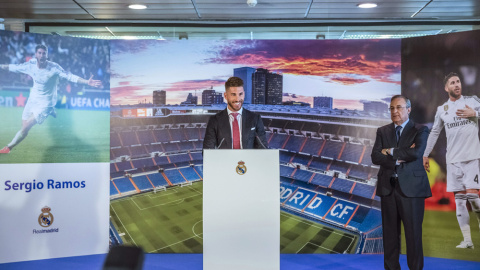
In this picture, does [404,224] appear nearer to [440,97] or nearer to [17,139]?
[440,97]

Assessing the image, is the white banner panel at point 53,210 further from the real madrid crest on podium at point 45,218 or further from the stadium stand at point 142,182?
the stadium stand at point 142,182

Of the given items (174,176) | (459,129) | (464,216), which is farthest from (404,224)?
(174,176)

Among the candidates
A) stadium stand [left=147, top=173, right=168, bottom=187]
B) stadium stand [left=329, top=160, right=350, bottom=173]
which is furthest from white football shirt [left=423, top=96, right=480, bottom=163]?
stadium stand [left=147, top=173, right=168, bottom=187]

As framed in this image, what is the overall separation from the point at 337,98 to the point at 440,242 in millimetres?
2076

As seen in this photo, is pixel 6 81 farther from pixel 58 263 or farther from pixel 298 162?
pixel 298 162

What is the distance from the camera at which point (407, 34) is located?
5.92 m

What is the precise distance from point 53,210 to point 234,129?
232cm

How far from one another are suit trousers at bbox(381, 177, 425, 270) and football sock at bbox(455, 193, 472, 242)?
920mm

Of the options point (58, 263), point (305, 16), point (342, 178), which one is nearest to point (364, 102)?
point (342, 178)

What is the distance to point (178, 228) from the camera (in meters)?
5.12

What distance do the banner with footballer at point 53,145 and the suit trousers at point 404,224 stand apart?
10.5 feet

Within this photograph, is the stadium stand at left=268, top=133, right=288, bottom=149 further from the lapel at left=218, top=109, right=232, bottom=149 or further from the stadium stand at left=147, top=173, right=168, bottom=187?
the stadium stand at left=147, top=173, right=168, bottom=187

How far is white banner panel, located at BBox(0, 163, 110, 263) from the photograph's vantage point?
4.61 meters

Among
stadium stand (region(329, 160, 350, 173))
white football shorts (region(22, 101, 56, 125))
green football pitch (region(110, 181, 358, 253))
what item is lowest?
green football pitch (region(110, 181, 358, 253))
